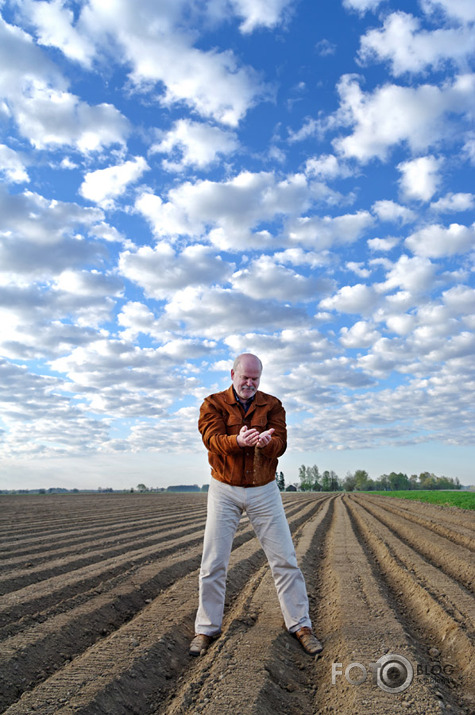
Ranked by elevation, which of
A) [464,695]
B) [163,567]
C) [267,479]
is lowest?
[464,695]

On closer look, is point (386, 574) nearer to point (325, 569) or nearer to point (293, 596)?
point (325, 569)

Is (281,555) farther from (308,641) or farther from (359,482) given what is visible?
(359,482)

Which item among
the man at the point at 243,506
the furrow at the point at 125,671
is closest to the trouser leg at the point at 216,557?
the man at the point at 243,506

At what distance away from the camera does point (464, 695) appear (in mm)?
3076

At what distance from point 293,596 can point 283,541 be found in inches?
15.8

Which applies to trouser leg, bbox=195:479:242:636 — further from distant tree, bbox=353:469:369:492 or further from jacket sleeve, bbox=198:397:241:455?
distant tree, bbox=353:469:369:492

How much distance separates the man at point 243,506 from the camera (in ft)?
12.1

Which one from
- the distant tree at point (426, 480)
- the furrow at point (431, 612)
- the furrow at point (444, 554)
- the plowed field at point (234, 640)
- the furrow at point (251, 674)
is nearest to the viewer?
the furrow at point (251, 674)

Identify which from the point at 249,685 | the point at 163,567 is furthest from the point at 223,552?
the point at 163,567

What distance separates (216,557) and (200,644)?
0.63 meters

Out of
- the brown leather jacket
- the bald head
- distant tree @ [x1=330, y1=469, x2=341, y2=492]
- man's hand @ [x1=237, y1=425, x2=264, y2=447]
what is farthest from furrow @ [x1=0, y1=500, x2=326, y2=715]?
distant tree @ [x1=330, y1=469, x2=341, y2=492]

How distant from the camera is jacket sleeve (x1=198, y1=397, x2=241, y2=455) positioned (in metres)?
3.57

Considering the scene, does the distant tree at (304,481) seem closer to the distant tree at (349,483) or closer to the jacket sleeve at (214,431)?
the distant tree at (349,483)

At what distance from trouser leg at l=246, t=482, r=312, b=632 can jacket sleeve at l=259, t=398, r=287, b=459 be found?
0.31 meters
